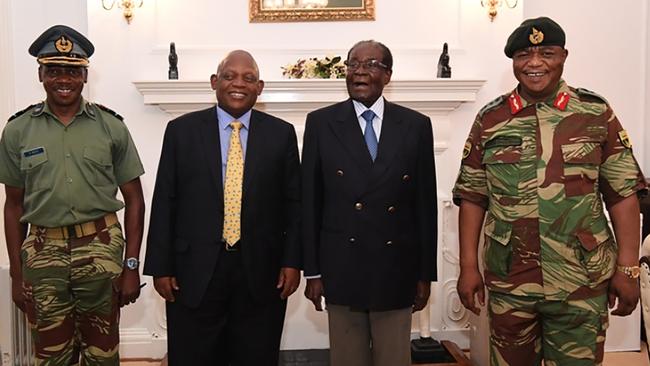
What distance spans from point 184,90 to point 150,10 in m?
0.53

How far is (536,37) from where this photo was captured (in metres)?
1.88

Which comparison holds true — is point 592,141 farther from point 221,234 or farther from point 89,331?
point 89,331

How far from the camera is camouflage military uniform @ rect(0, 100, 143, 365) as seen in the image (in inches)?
82.4

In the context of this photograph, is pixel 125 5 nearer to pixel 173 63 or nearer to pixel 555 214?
pixel 173 63

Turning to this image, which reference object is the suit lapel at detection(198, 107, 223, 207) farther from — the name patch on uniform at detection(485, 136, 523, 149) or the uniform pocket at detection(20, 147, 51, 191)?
the name patch on uniform at detection(485, 136, 523, 149)

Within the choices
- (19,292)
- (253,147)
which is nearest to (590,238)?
(253,147)

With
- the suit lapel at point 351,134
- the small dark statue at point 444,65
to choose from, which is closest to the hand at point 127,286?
the suit lapel at point 351,134

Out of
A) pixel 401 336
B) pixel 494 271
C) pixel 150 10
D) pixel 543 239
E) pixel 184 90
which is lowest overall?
pixel 401 336

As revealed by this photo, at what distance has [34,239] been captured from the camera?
212 cm

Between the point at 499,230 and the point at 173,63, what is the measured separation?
2.13 m

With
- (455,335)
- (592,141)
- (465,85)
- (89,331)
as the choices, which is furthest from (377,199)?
(455,335)

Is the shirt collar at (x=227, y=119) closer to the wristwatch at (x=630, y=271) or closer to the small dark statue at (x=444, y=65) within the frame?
the wristwatch at (x=630, y=271)

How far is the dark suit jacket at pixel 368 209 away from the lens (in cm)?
203

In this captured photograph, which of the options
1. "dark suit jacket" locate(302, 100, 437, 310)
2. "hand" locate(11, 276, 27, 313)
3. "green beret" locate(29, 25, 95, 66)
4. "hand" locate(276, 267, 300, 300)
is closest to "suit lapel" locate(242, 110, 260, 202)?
"dark suit jacket" locate(302, 100, 437, 310)
